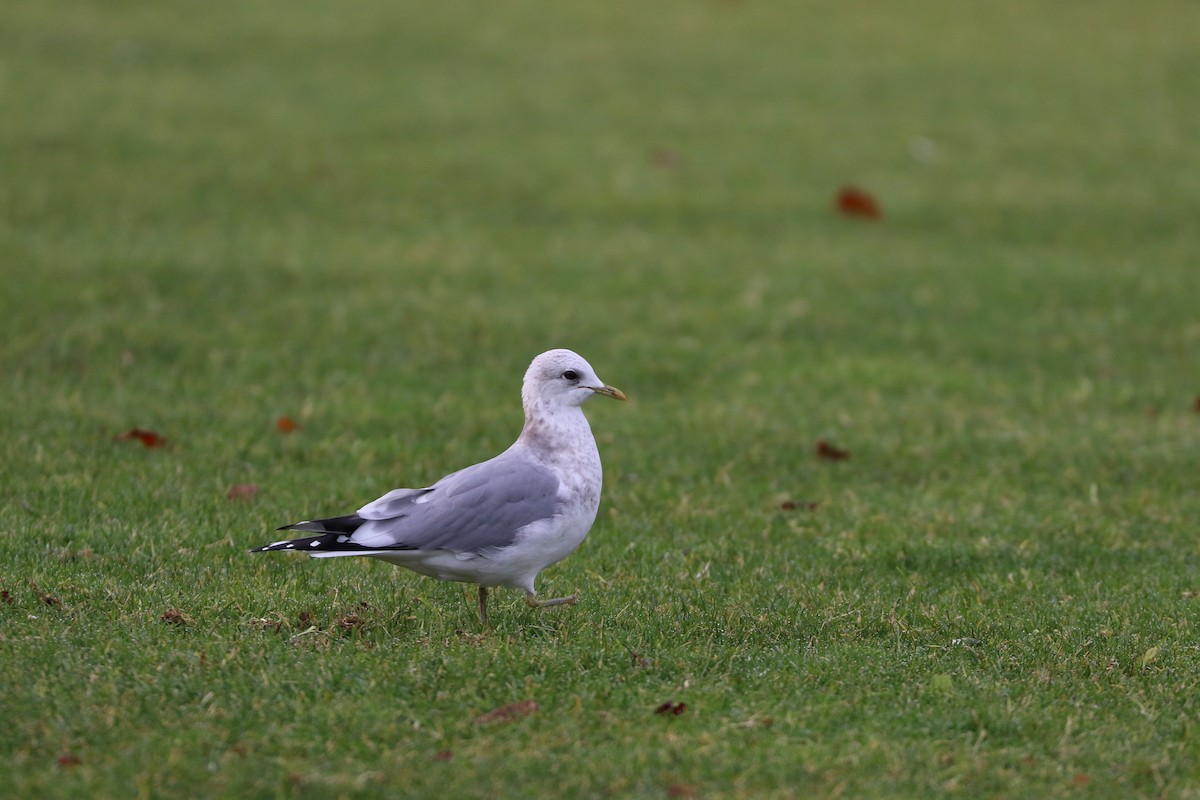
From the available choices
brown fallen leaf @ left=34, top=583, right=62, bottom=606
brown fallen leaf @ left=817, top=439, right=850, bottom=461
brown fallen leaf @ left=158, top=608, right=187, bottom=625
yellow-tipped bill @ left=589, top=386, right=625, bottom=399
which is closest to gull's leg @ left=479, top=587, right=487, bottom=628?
yellow-tipped bill @ left=589, top=386, right=625, bottom=399

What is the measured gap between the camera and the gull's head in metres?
5.88

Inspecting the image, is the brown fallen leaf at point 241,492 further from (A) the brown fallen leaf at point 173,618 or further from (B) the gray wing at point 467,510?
(B) the gray wing at point 467,510

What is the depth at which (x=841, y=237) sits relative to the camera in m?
13.7

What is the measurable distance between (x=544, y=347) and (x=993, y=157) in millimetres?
7988

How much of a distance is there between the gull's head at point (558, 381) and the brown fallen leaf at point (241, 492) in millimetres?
2068

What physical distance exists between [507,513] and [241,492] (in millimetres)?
2352

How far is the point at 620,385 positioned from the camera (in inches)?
389

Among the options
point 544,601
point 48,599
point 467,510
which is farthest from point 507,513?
point 48,599

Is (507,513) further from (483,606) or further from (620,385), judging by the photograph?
(620,385)

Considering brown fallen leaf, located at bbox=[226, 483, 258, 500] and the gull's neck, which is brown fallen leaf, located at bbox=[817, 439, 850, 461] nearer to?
the gull's neck

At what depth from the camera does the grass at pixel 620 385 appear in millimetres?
4801

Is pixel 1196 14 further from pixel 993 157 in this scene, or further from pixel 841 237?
pixel 841 237

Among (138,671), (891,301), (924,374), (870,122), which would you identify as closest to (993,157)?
(870,122)

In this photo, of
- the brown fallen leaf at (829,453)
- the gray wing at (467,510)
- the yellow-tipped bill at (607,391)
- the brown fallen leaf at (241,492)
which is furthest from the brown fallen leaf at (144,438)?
the brown fallen leaf at (829,453)
